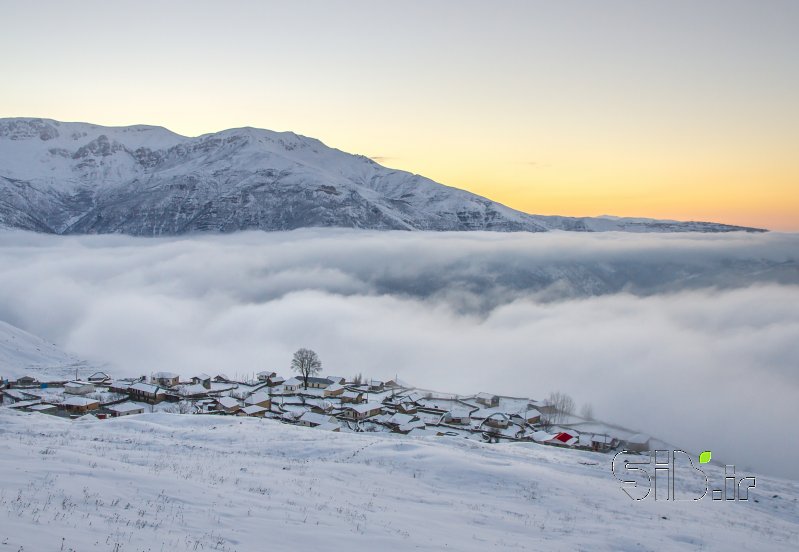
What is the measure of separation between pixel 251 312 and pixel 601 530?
185633 millimetres

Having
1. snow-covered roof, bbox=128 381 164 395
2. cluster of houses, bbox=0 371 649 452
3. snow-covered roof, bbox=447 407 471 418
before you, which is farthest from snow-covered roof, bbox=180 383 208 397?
snow-covered roof, bbox=447 407 471 418

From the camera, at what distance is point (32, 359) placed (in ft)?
322

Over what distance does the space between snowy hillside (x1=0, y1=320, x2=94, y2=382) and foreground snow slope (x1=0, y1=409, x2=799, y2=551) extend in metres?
62.4

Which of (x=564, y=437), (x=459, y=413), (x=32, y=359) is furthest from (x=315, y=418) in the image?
(x=32, y=359)

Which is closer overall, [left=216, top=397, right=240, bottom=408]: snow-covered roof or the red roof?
the red roof

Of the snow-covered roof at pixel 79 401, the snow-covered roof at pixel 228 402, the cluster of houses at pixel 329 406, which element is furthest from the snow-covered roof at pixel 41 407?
the snow-covered roof at pixel 228 402

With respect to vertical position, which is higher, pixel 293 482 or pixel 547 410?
pixel 293 482

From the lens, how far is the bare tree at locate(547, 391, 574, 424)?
255 feet

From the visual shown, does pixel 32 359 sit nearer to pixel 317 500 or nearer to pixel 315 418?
pixel 315 418

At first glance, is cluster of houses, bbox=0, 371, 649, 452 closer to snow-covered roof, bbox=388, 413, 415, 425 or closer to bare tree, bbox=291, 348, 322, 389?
snow-covered roof, bbox=388, 413, 415, 425

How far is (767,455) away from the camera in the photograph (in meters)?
72.8

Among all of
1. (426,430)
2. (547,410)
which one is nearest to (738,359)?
(547,410)

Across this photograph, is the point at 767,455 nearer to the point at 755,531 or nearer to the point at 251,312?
the point at 755,531

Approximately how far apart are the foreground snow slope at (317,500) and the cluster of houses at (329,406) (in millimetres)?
26902
